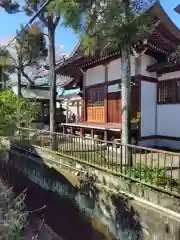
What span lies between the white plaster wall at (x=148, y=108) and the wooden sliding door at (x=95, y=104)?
212 centimetres

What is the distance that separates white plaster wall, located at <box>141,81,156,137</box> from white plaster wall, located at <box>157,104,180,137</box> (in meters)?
0.23

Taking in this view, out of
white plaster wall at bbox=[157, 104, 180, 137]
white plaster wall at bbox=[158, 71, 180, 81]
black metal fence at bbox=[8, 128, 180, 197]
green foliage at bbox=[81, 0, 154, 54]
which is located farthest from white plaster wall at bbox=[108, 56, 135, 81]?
green foliage at bbox=[81, 0, 154, 54]

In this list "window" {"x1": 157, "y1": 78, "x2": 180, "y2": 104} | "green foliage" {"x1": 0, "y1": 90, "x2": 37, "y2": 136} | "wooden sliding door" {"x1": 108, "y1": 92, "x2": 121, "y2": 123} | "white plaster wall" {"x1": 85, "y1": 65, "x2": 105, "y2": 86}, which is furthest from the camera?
"white plaster wall" {"x1": 85, "y1": 65, "x2": 105, "y2": 86}

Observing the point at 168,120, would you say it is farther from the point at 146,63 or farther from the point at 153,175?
the point at 153,175

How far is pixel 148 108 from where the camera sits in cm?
941

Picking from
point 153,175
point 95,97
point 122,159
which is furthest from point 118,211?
point 95,97

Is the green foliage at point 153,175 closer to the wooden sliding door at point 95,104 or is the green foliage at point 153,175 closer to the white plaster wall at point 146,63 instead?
the white plaster wall at point 146,63

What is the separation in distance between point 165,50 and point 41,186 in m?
6.58

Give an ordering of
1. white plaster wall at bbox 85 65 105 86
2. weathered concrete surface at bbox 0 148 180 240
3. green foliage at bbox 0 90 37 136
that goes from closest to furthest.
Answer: weathered concrete surface at bbox 0 148 180 240, green foliage at bbox 0 90 37 136, white plaster wall at bbox 85 65 105 86

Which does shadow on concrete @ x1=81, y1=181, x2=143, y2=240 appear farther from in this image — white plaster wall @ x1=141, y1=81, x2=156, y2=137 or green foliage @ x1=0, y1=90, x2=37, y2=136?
green foliage @ x1=0, y1=90, x2=37, y2=136

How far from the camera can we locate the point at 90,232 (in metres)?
5.97

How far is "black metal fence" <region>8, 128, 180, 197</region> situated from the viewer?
4922 millimetres

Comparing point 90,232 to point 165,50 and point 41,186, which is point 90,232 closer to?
point 41,186

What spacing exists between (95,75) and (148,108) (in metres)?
3.13
